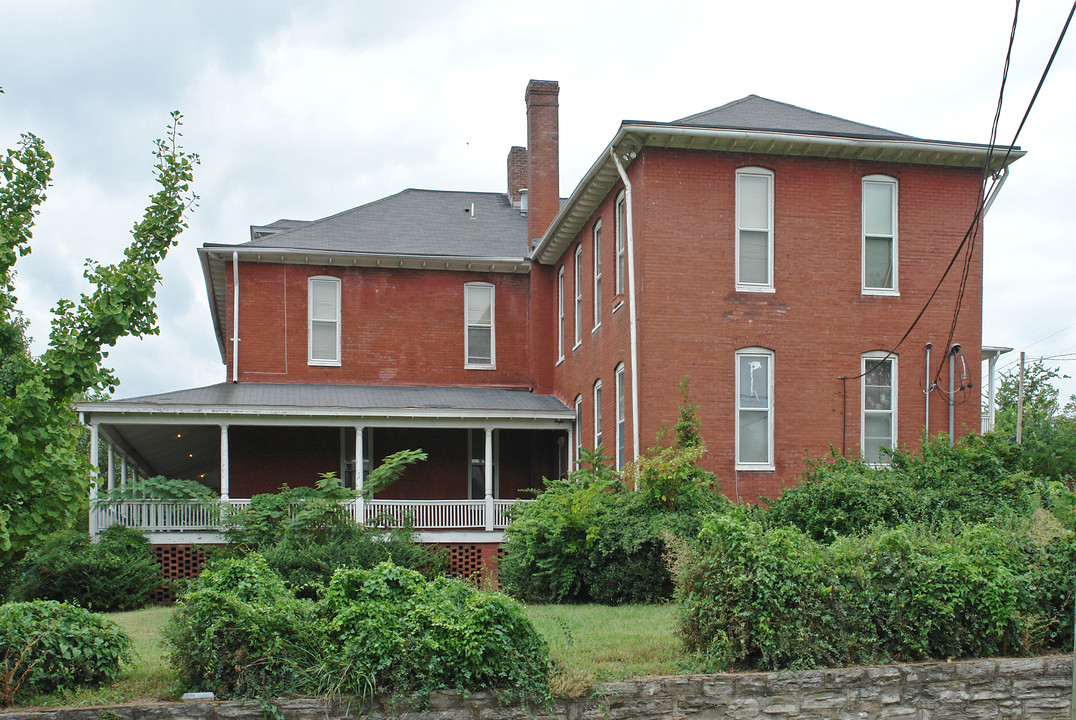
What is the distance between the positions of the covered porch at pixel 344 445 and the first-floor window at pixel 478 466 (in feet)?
0.08

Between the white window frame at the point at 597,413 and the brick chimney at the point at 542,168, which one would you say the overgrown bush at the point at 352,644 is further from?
the brick chimney at the point at 542,168

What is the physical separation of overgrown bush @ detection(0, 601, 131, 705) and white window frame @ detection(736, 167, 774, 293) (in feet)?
40.8

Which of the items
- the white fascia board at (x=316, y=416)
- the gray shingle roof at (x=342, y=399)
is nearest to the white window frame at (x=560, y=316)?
the gray shingle roof at (x=342, y=399)

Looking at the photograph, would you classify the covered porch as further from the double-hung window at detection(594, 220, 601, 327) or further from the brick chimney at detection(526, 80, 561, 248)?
the brick chimney at detection(526, 80, 561, 248)

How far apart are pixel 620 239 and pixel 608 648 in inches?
423

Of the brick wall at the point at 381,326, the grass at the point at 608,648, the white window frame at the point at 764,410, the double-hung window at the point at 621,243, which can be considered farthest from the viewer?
the brick wall at the point at 381,326

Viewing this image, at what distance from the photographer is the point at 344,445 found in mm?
24344

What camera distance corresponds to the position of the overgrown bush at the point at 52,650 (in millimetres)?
8148

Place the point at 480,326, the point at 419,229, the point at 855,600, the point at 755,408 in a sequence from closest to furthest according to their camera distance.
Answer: the point at 855,600 < the point at 755,408 < the point at 480,326 < the point at 419,229

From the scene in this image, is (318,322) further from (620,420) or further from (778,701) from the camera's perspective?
(778,701)

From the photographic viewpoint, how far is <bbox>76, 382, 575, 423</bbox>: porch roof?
2058cm

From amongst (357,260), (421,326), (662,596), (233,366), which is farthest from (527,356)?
(662,596)

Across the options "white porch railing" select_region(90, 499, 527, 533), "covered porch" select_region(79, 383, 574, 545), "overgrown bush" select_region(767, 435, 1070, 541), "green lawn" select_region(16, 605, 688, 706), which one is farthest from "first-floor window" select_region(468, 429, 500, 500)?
"green lawn" select_region(16, 605, 688, 706)

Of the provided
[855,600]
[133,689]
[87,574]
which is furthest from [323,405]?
[855,600]
